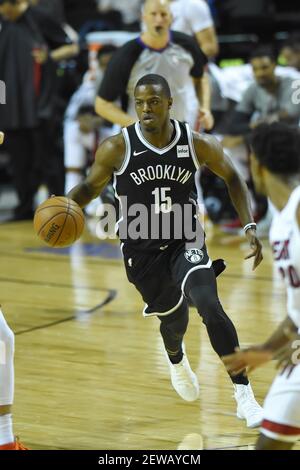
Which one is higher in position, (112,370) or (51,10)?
(51,10)

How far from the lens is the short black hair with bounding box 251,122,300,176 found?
13.3 ft

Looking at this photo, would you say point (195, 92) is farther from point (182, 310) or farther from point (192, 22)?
point (182, 310)

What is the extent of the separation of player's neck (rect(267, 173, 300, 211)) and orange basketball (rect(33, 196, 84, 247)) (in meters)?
1.67

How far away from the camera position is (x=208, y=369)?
6.38 meters

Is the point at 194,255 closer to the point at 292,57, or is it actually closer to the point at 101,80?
the point at 101,80

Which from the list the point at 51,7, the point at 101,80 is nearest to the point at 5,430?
the point at 101,80

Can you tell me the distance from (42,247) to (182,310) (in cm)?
538

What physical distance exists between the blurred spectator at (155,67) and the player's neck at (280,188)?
3765mm

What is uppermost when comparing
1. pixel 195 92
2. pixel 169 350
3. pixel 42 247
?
pixel 195 92

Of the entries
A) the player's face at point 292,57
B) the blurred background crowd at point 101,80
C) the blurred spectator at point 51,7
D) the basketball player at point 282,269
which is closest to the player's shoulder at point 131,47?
the blurred background crowd at point 101,80

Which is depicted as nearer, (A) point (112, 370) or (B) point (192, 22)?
(A) point (112, 370)

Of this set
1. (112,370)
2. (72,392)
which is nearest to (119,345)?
(112,370)

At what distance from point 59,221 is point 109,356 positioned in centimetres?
143

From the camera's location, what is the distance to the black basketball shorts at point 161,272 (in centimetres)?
554
